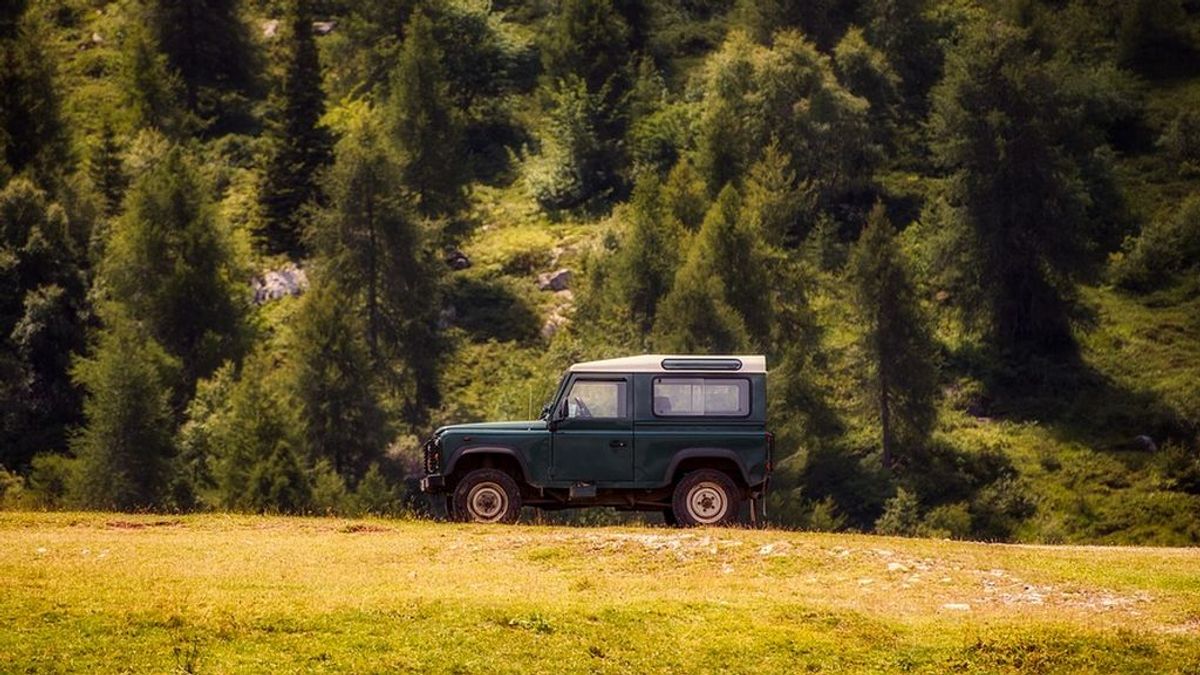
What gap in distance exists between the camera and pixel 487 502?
3328cm

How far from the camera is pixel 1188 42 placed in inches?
4737

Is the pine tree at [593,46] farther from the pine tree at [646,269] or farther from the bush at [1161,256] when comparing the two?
the bush at [1161,256]

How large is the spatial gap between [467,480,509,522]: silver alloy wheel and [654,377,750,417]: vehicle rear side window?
3.39 metres

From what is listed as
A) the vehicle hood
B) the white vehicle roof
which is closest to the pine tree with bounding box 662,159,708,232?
the vehicle hood

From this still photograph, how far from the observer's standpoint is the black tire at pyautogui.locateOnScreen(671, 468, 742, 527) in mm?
32781

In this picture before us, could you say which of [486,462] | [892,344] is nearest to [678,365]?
[486,462]

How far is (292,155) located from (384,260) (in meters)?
14.6

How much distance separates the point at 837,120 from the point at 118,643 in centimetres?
8454

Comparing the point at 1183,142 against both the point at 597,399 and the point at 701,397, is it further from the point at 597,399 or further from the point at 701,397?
the point at 597,399

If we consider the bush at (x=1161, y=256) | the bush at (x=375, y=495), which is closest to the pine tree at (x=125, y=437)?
the bush at (x=375, y=495)

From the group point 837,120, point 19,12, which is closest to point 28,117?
point 19,12

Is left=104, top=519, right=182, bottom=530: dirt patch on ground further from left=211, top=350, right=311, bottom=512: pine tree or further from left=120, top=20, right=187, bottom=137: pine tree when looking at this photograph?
left=120, top=20, right=187, bottom=137: pine tree

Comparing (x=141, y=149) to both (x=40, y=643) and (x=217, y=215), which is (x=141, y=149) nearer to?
(x=217, y=215)

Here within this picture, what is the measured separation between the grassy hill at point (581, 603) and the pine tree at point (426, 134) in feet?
240
